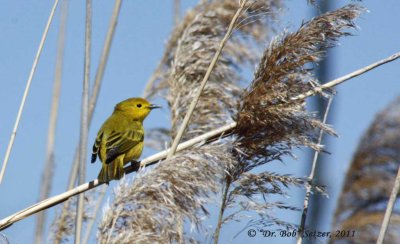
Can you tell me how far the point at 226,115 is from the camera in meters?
3.73

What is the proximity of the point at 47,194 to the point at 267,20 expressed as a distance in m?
1.78

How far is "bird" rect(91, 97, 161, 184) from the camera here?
13.1 feet

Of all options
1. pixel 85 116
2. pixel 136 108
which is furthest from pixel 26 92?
pixel 136 108

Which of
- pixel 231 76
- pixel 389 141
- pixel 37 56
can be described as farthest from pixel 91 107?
pixel 389 141

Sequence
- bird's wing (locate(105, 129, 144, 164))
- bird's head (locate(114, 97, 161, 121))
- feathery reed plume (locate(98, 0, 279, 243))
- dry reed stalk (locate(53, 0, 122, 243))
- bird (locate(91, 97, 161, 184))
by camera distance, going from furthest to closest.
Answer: bird's head (locate(114, 97, 161, 121))
bird's wing (locate(105, 129, 144, 164))
bird (locate(91, 97, 161, 184))
dry reed stalk (locate(53, 0, 122, 243))
feathery reed plume (locate(98, 0, 279, 243))

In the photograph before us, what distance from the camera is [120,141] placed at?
172 inches

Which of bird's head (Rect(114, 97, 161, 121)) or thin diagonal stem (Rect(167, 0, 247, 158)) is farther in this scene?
bird's head (Rect(114, 97, 161, 121))

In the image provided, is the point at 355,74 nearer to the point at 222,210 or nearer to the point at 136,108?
the point at 222,210

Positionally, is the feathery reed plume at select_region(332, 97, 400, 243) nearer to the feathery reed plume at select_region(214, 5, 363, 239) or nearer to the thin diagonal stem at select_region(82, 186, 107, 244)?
the feathery reed plume at select_region(214, 5, 363, 239)

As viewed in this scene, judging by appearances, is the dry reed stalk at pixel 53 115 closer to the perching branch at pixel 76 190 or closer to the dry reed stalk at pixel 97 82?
the dry reed stalk at pixel 97 82

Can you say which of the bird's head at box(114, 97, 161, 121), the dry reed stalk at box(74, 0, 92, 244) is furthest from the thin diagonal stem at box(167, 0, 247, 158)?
the bird's head at box(114, 97, 161, 121)

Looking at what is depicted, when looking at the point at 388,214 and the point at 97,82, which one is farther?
the point at 97,82

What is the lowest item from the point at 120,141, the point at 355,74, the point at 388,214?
the point at 388,214

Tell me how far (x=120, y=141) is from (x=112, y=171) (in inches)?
23.4
